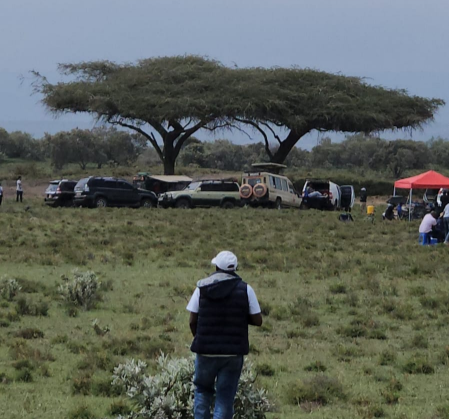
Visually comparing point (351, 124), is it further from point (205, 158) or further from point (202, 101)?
point (205, 158)

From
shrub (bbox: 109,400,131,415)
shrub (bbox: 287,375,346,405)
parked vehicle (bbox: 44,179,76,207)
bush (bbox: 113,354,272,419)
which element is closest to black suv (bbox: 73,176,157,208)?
parked vehicle (bbox: 44,179,76,207)

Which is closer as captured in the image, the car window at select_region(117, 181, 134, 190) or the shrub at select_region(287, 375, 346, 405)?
the shrub at select_region(287, 375, 346, 405)

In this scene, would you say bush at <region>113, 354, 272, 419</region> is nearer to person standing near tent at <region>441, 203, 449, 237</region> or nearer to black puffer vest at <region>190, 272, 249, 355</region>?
black puffer vest at <region>190, 272, 249, 355</region>

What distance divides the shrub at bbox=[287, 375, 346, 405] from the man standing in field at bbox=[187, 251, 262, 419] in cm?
247

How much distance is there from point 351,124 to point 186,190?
65.6 ft

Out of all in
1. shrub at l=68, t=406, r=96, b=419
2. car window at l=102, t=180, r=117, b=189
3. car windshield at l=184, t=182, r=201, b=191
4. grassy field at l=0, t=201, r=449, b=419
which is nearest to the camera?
shrub at l=68, t=406, r=96, b=419

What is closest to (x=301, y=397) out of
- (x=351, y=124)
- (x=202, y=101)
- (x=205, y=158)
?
(x=202, y=101)

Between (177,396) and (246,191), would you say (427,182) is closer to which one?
(246,191)

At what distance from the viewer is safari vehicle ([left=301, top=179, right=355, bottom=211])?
151ft

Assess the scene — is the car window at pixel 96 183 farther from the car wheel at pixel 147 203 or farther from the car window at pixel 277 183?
the car window at pixel 277 183

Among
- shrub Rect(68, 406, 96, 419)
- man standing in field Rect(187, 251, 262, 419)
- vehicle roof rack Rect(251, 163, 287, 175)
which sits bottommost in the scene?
shrub Rect(68, 406, 96, 419)

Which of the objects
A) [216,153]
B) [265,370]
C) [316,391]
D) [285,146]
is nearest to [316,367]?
[265,370]

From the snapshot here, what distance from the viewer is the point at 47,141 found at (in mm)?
109062

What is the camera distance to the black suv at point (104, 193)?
42.9m
